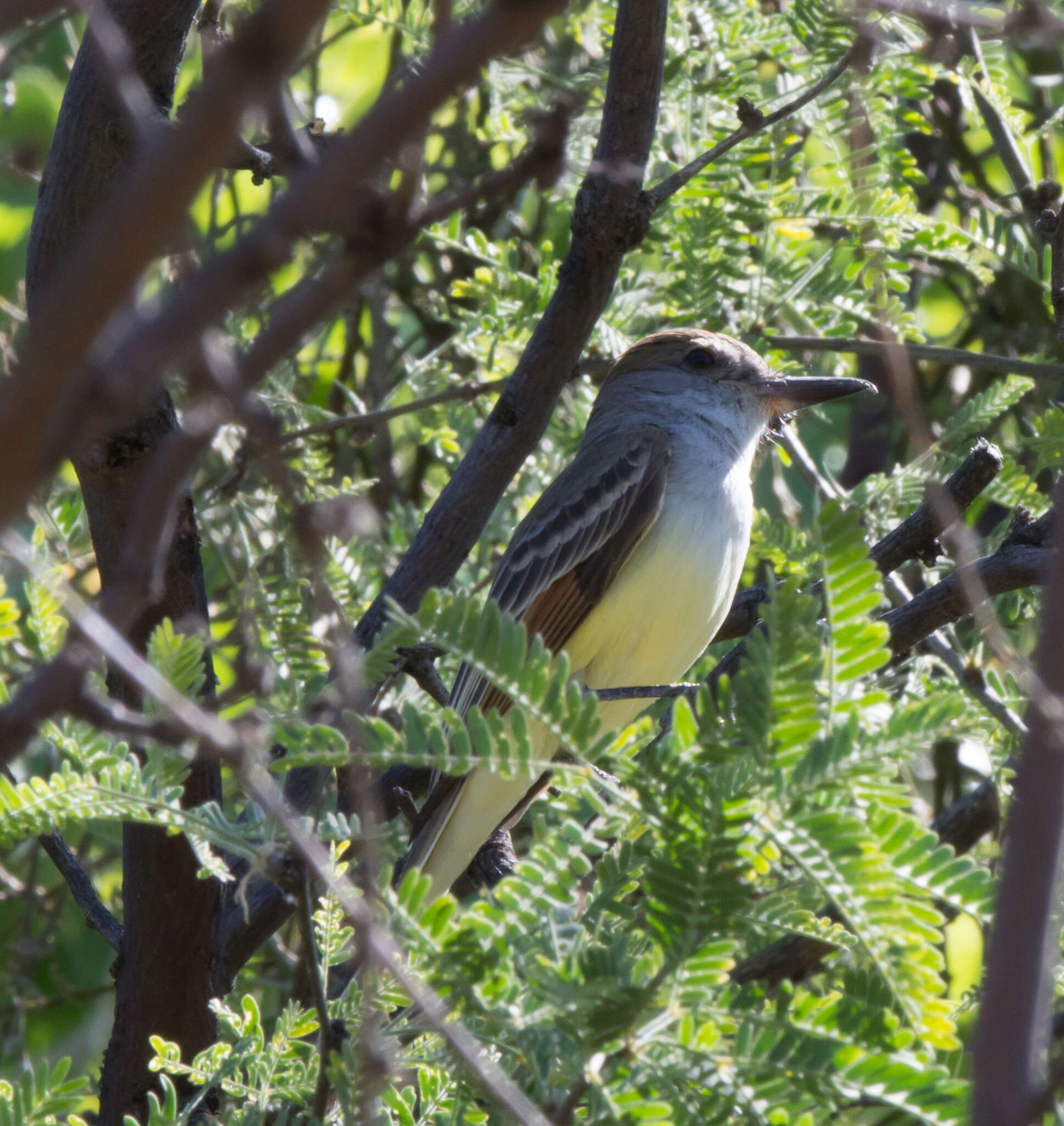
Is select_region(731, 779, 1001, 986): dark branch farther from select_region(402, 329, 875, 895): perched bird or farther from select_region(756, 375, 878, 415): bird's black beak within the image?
select_region(756, 375, 878, 415): bird's black beak

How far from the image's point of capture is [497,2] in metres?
1.07

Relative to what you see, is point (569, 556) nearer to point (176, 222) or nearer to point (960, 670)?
point (960, 670)

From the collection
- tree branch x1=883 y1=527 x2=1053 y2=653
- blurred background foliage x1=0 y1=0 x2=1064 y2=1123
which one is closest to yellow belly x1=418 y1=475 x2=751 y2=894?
blurred background foliage x1=0 y1=0 x2=1064 y2=1123

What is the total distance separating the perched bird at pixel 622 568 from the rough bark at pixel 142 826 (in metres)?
0.95

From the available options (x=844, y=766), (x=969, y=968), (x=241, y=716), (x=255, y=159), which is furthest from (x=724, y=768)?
(x=969, y=968)

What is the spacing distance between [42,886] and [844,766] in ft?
14.6

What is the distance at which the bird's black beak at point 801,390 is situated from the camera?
15.3 feet

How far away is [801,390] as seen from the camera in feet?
15.6

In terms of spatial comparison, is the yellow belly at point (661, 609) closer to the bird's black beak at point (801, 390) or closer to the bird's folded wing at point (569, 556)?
the bird's folded wing at point (569, 556)

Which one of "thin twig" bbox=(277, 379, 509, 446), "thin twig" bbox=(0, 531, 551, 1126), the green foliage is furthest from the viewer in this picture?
"thin twig" bbox=(277, 379, 509, 446)

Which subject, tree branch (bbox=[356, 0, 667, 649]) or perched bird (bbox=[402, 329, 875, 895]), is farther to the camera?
perched bird (bbox=[402, 329, 875, 895])

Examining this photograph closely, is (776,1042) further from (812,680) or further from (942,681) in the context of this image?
(942,681)

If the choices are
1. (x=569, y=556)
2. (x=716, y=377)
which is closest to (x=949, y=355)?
(x=716, y=377)

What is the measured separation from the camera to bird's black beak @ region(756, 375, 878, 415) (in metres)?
4.66
